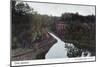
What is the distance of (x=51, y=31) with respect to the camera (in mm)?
2324

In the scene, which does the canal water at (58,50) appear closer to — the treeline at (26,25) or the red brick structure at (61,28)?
the red brick structure at (61,28)

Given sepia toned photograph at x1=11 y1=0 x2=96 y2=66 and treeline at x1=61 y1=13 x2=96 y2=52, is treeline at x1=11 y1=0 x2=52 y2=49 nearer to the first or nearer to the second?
sepia toned photograph at x1=11 y1=0 x2=96 y2=66

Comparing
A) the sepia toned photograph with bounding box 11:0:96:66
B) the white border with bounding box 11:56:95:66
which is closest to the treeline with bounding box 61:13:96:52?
the sepia toned photograph with bounding box 11:0:96:66

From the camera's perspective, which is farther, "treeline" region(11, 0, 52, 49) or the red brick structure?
the red brick structure

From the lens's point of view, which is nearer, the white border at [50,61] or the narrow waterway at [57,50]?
the white border at [50,61]

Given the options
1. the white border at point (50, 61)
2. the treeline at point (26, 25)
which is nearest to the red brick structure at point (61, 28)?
the treeline at point (26, 25)

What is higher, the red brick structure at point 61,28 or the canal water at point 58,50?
the red brick structure at point 61,28

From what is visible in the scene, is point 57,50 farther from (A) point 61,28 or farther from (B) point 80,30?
(B) point 80,30

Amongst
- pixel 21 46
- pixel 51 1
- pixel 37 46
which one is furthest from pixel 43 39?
pixel 51 1

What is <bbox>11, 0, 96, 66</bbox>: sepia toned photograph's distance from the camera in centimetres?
220

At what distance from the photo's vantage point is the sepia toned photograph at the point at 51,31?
220 cm

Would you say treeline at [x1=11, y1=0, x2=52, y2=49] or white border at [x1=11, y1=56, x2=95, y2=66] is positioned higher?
treeline at [x1=11, y1=0, x2=52, y2=49]

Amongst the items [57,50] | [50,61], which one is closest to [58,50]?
[57,50]

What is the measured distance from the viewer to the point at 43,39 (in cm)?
230
